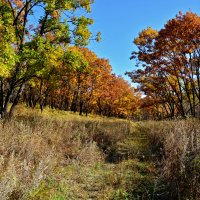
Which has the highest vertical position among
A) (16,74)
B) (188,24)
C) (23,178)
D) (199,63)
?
(188,24)

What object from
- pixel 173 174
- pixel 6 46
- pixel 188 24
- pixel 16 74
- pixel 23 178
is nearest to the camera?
pixel 23 178

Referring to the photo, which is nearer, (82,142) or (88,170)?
(88,170)

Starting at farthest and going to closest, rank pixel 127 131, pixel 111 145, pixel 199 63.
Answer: pixel 199 63, pixel 127 131, pixel 111 145

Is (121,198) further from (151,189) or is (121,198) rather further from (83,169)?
(83,169)

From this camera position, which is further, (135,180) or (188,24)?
(188,24)

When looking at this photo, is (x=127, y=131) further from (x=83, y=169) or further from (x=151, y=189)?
(x=151, y=189)

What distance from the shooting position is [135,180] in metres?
6.45

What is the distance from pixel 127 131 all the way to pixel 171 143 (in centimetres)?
667

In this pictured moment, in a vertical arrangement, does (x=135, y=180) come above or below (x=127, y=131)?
below

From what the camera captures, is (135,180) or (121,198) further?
(135,180)

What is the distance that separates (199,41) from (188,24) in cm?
153

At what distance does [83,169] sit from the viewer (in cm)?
723

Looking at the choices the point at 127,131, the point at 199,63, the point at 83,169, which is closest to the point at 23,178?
the point at 83,169

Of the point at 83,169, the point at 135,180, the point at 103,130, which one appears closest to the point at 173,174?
the point at 135,180
